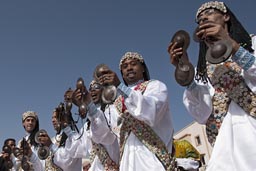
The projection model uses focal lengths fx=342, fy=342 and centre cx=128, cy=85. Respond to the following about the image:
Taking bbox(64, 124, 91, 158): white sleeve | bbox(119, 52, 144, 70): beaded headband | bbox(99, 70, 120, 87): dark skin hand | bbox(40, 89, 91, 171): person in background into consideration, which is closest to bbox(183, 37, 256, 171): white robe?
bbox(99, 70, 120, 87): dark skin hand

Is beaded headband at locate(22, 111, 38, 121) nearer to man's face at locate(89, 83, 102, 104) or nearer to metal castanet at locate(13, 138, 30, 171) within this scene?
metal castanet at locate(13, 138, 30, 171)

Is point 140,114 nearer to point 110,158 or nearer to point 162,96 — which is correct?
point 162,96

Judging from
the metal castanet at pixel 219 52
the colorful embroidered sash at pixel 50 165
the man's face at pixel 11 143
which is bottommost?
the metal castanet at pixel 219 52

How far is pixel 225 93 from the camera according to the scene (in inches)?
112

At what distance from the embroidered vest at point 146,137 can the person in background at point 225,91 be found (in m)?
0.85

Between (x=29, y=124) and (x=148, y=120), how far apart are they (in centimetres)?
413

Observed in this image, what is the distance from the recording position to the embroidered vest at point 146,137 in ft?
12.4

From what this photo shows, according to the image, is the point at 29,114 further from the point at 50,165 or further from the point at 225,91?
the point at 225,91

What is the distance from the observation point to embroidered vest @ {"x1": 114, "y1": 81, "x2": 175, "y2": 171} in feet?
12.4

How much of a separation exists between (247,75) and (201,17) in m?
0.75

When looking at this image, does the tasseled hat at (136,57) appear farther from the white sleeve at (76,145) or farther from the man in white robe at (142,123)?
the white sleeve at (76,145)

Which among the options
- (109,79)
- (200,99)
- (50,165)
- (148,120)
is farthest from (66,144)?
(200,99)

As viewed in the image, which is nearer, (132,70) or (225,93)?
(225,93)

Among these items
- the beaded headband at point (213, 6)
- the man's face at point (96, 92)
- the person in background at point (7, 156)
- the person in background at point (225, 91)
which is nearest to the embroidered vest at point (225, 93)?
the person in background at point (225, 91)
